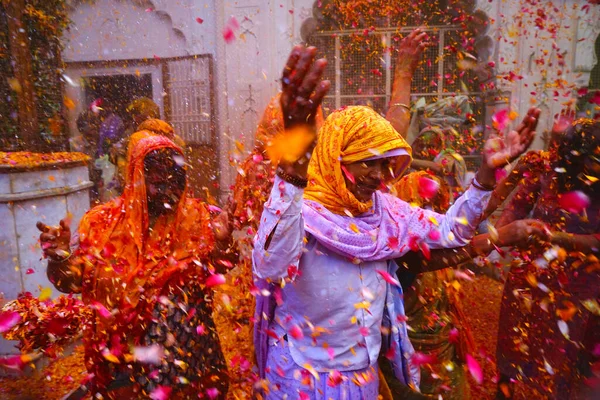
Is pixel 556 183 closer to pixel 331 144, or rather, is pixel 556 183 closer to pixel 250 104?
pixel 331 144

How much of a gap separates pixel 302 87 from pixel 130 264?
1550 mm

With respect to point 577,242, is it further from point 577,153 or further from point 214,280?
point 214,280

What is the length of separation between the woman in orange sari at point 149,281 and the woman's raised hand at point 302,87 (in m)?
0.97

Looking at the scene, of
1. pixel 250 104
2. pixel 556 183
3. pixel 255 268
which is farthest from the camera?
pixel 250 104

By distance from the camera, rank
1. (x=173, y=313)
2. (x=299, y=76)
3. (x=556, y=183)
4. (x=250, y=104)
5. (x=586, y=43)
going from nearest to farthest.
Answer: (x=299, y=76)
(x=173, y=313)
(x=556, y=183)
(x=586, y=43)
(x=250, y=104)

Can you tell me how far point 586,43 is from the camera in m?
6.74

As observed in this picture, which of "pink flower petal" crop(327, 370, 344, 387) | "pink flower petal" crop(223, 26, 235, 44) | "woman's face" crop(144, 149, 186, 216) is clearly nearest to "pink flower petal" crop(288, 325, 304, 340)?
"pink flower petal" crop(327, 370, 344, 387)

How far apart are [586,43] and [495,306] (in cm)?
433

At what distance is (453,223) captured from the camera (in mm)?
1927

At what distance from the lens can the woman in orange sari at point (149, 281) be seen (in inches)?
87.4

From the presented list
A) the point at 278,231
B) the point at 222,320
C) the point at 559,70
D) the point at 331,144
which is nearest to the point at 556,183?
the point at 331,144

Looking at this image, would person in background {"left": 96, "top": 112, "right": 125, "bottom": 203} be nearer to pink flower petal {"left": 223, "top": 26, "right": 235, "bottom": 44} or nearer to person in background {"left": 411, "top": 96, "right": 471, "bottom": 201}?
pink flower petal {"left": 223, "top": 26, "right": 235, "bottom": 44}

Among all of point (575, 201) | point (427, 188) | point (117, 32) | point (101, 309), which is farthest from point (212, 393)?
point (117, 32)

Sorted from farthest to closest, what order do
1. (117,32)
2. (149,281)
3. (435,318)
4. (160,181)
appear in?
1. (117,32)
2. (435,318)
3. (160,181)
4. (149,281)
